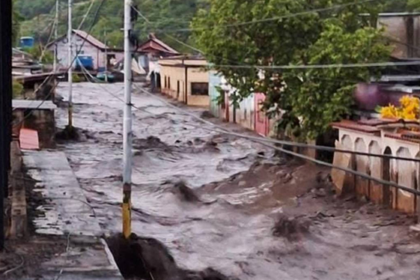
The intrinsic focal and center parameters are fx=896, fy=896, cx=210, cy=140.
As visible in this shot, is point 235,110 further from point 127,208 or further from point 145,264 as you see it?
point 145,264

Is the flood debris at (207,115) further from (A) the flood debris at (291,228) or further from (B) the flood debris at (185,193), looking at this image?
(A) the flood debris at (291,228)

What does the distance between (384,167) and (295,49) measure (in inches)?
257

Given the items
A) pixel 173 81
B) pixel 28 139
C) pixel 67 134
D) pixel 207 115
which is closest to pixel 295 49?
pixel 28 139

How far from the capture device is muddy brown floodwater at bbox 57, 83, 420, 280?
18391 millimetres

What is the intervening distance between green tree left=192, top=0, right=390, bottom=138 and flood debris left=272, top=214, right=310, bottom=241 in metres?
5.30

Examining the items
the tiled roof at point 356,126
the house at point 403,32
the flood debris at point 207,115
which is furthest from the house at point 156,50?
the tiled roof at point 356,126

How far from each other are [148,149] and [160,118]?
14.2 m

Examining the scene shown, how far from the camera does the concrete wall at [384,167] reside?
71.7 feet

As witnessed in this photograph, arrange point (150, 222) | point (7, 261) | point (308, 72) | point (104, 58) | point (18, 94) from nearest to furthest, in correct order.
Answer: point (7, 261) < point (150, 222) < point (308, 72) < point (18, 94) < point (104, 58)

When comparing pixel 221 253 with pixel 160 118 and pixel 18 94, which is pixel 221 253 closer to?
pixel 18 94

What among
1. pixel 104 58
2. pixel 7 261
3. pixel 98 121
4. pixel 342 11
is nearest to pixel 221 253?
pixel 7 261

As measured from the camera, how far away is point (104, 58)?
8406 centimetres

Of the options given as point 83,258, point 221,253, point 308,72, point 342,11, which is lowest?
point 221,253

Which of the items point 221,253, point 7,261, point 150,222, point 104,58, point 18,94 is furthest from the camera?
point 104,58
